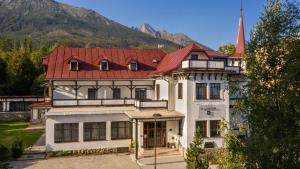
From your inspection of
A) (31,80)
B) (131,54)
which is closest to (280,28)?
(131,54)

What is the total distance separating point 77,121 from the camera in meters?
22.5

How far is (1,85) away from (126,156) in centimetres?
3422

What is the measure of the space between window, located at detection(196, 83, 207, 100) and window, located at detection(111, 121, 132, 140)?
6.21 meters

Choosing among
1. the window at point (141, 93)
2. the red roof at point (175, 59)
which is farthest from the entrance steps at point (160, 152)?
the window at point (141, 93)

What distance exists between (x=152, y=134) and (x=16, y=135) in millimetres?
15092

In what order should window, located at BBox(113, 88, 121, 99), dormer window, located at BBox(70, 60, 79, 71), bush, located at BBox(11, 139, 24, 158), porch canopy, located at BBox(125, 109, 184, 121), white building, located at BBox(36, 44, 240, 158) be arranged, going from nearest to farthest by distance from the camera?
bush, located at BBox(11, 139, 24, 158) < porch canopy, located at BBox(125, 109, 184, 121) < white building, located at BBox(36, 44, 240, 158) < dormer window, located at BBox(70, 60, 79, 71) < window, located at BBox(113, 88, 121, 99)

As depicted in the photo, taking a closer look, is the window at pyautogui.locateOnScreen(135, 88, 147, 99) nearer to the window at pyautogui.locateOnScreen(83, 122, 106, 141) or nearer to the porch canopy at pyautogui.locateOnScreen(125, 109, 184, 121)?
the porch canopy at pyautogui.locateOnScreen(125, 109, 184, 121)

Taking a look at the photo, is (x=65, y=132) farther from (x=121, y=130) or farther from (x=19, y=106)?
(x=19, y=106)

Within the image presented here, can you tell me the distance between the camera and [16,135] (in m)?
29.2

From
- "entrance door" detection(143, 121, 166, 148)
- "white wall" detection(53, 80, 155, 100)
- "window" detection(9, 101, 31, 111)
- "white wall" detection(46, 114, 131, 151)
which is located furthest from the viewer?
"window" detection(9, 101, 31, 111)

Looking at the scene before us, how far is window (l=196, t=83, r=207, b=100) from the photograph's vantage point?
70.8 ft

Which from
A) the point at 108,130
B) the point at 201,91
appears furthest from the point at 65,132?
the point at 201,91

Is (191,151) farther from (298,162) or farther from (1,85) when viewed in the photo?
(1,85)

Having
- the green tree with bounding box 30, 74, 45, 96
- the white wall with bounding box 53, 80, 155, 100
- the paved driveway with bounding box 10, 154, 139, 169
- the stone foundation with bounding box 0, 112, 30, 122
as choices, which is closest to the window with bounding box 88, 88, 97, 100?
the white wall with bounding box 53, 80, 155, 100
